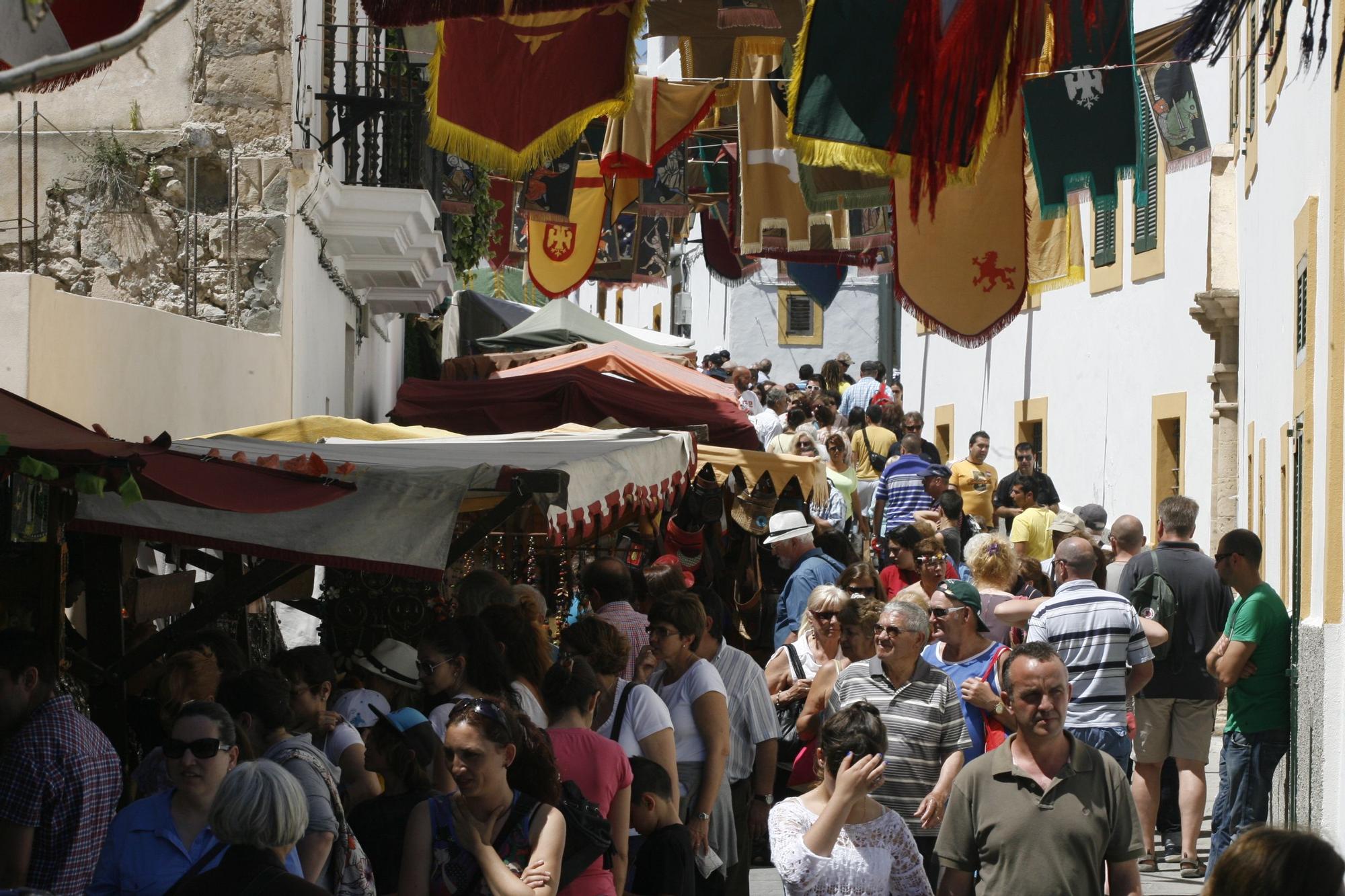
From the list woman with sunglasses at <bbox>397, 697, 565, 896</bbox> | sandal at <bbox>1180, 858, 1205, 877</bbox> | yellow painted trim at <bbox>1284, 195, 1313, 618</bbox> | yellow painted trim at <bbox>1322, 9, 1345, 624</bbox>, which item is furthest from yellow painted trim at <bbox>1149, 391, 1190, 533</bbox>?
woman with sunglasses at <bbox>397, 697, 565, 896</bbox>

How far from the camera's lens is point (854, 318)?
1615 inches

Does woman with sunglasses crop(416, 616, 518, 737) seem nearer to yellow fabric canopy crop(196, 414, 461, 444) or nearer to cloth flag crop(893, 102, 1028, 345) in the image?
yellow fabric canopy crop(196, 414, 461, 444)

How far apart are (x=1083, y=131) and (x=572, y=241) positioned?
9843mm

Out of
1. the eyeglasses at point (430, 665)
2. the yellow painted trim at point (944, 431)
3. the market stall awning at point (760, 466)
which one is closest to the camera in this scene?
the eyeglasses at point (430, 665)

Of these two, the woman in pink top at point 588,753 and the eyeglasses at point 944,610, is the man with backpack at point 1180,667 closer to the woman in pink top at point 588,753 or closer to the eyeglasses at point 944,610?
the eyeglasses at point 944,610

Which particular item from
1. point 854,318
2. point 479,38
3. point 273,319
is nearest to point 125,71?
point 273,319

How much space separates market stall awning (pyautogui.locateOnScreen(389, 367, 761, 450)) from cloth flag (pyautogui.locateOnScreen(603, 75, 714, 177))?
191cm

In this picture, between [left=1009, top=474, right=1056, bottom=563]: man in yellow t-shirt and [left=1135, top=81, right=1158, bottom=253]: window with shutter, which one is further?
[left=1135, top=81, right=1158, bottom=253]: window with shutter

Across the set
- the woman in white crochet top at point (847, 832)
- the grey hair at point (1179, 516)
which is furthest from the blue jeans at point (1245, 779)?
the woman in white crochet top at point (847, 832)

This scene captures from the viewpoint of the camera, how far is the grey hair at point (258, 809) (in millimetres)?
4129

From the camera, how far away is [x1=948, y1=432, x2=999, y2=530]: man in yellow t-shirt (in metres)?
18.5

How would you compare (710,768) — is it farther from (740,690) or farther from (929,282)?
(929,282)

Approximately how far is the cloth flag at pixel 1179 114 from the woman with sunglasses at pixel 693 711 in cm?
648

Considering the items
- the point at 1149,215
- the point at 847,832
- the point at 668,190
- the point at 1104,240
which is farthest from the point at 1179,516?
the point at 1104,240
